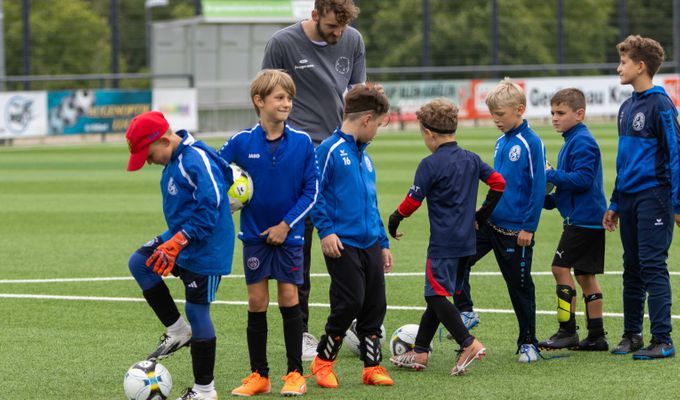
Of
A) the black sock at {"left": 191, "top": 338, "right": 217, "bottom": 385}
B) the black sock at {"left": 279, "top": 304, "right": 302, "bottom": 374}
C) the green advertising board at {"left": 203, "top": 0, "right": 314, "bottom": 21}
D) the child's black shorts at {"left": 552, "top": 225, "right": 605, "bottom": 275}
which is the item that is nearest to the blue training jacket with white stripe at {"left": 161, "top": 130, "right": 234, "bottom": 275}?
the black sock at {"left": 191, "top": 338, "right": 217, "bottom": 385}

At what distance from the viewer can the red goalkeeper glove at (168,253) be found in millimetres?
5816

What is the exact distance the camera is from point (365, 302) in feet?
21.9

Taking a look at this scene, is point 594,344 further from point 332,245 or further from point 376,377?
point 332,245

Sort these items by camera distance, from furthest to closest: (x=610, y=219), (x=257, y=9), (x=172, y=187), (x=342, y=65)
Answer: (x=257, y=9), (x=342, y=65), (x=610, y=219), (x=172, y=187)

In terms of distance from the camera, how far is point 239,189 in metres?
6.19

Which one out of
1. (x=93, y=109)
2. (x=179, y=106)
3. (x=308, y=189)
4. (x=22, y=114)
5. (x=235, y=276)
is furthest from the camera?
(x=179, y=106)

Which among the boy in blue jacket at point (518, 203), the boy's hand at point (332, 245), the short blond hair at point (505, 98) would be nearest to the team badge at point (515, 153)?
the boy in blue jacket at point (518, 203)

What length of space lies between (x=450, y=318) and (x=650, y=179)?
149 centimetres

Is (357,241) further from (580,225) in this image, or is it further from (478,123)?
(478,123)

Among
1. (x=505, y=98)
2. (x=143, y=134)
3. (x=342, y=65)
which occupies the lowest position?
(x=143, y=134)

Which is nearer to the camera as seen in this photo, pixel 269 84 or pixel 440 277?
pixel 269 84

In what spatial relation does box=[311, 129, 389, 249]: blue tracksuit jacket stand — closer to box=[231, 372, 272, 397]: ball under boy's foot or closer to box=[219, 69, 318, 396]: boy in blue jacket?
box=[219, 69, 318, 396]: boy in blue jacket

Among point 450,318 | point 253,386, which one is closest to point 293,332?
point 253,386

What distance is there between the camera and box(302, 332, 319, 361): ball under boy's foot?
7.25 m
